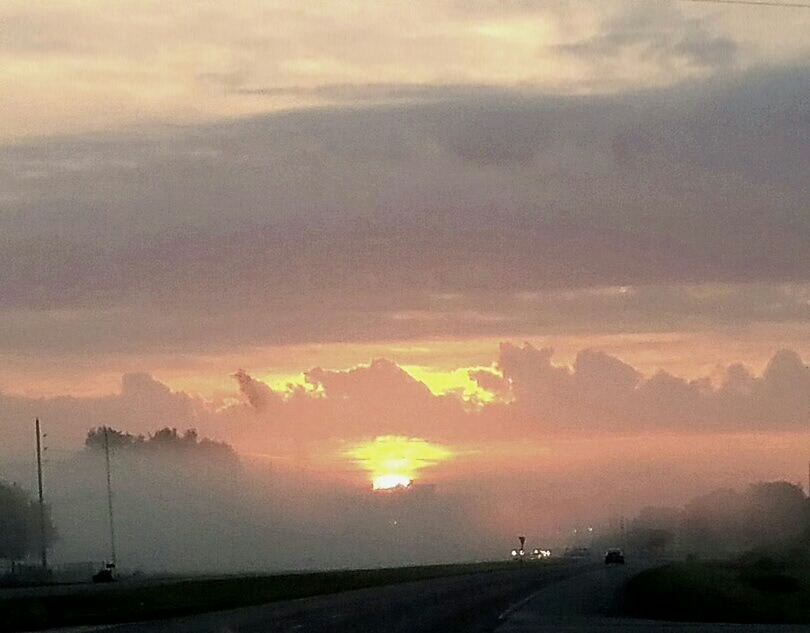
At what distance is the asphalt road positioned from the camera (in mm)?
44281

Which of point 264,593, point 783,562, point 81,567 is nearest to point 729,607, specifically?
point 264,593

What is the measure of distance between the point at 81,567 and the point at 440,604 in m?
118

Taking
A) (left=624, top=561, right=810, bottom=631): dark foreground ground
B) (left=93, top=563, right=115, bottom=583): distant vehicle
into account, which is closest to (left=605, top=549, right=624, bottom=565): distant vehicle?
(left=93, top=563, right=115, bottom=583): distant vehicle

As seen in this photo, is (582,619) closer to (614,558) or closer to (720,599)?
(720,599)

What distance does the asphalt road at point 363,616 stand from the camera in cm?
4428

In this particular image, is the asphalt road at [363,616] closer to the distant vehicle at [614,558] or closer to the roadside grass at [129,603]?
the roadside grass at [129,603]

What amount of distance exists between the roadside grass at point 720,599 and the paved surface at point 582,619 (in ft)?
4.16

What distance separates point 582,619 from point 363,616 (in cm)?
680

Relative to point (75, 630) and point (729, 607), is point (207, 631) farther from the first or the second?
point (729, 607)

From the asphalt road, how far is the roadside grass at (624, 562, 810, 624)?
5.31 metres

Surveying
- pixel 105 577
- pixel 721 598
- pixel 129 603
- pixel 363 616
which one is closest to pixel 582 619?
pixel 363 616

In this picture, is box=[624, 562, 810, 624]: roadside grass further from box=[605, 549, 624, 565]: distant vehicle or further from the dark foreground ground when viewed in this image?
box=[605, 549, 624, 565]: distant vehicle

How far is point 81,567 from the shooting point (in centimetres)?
17188

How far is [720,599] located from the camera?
2366 inches
